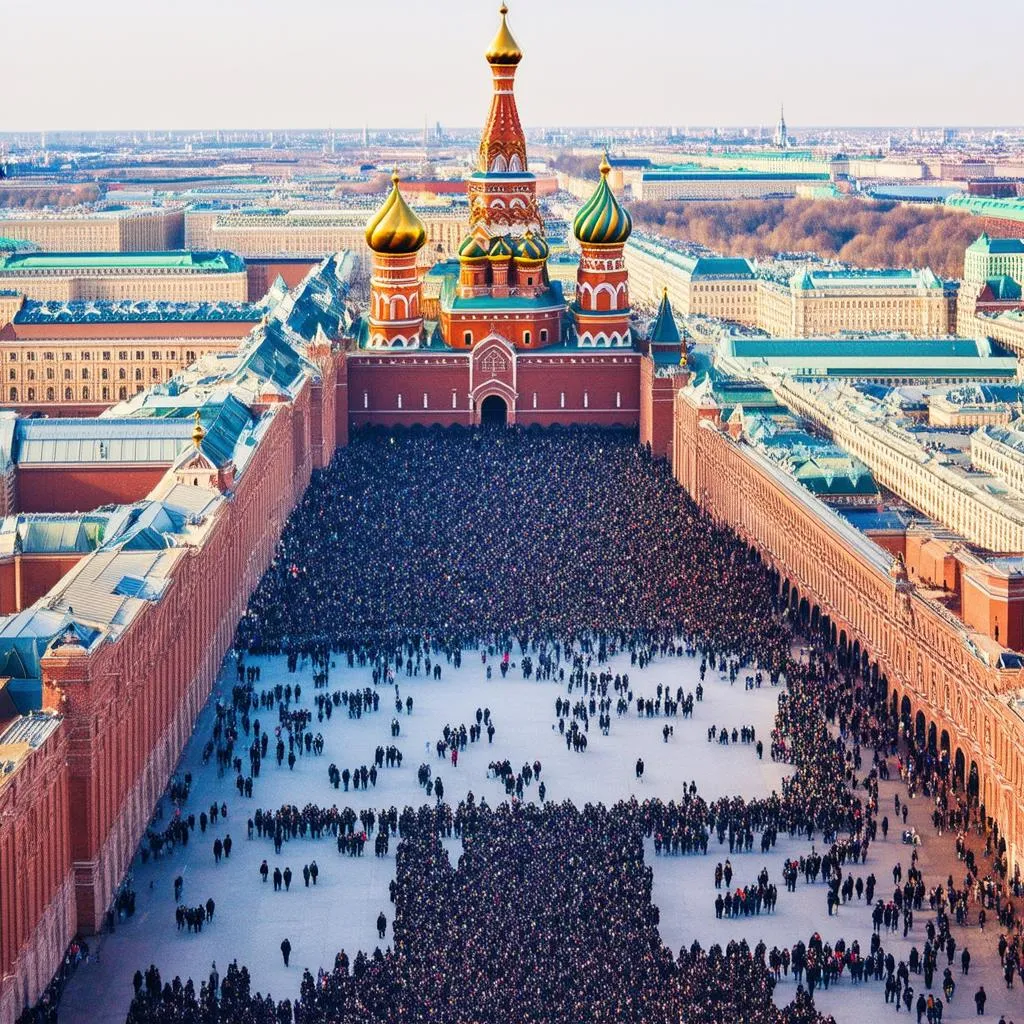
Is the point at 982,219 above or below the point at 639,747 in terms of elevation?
above

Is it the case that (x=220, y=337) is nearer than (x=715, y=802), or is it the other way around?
(x=715, y=802)

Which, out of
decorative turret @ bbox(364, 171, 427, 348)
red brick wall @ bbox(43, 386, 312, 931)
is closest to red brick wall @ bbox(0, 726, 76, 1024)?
red brick wall @ bbox(43, 386, 312, 931)

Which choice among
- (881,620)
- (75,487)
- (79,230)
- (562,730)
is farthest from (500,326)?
(79,230)

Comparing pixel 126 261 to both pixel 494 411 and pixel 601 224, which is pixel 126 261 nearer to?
pixel 494 411

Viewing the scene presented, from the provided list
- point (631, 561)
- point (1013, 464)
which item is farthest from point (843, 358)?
point (631, 561)

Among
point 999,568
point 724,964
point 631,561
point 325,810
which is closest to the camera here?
point 724,964

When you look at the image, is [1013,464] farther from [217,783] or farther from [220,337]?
[220,337]
